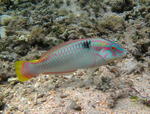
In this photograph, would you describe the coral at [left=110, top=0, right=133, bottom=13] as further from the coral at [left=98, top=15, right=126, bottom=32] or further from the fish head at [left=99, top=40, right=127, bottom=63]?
the fish head at [left=99, top=40, right=127, bottom=63]

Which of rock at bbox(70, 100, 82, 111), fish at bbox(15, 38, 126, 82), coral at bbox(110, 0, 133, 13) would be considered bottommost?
rock at bbox(70, 100, 82, 111)

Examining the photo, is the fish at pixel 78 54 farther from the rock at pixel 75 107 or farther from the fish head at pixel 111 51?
Result: the rock at pixel 75 107

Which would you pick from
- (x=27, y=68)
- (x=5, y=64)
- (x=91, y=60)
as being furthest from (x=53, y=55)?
(x=5, y=64)

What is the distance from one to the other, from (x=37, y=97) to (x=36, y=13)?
4.59m

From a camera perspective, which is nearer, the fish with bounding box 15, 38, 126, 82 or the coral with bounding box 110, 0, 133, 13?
the fish with bounding box 15, 38, 126, 82

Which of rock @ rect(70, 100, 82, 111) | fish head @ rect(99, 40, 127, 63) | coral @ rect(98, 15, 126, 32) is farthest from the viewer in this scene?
coral @ rect(98, 15, 126, 32)

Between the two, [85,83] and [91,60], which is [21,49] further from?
[91,60]

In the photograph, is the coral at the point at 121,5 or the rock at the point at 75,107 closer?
the rock at the point at 75,107

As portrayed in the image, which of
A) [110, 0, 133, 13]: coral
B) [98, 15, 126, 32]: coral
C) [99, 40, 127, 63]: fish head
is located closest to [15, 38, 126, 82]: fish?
[99, 40, 127, 63]: fish head

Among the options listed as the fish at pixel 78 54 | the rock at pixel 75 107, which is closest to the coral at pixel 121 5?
the fish at pixel 78 54

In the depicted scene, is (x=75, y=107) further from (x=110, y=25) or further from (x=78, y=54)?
(x=110, y=25)

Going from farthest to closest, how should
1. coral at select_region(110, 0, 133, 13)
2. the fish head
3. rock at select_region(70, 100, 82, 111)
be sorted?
coral at select_region(110, 0, 133, 13), rock at select_region(70, 100, 82, 111), the fish head

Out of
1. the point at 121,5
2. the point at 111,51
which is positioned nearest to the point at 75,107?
the point at 111,51

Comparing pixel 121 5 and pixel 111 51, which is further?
→ pixel 121 5
